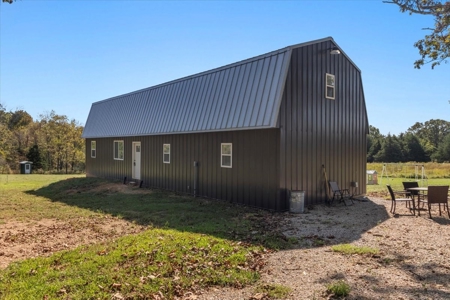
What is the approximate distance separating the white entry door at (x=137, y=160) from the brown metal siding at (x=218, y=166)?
1.13 ft

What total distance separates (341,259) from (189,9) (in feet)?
33.4

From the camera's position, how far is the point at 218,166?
11.1 m

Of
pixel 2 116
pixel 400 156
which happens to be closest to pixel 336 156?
pixel 2 116

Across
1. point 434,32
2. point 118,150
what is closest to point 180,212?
point 118,150

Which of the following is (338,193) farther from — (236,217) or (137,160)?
(137,160)

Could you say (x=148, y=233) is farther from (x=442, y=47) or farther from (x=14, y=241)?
(x=442, y=47)

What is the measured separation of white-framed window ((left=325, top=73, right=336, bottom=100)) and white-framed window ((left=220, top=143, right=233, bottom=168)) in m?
3.87

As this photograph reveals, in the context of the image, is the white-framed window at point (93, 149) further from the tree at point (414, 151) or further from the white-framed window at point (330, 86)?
the tree at point (414, 151)

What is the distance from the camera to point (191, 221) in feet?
25.3

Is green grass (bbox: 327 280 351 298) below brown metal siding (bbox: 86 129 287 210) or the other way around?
below

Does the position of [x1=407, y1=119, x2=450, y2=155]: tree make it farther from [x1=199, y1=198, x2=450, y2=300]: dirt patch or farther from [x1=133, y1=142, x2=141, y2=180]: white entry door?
[x1=199, y1=198, x2=450, y2=300]: dirt patch

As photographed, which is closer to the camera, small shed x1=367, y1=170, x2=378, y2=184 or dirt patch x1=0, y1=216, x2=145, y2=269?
dirt patch x1=0, y1=216, x2=145, y2=269

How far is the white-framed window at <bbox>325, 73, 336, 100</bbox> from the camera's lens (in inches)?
424

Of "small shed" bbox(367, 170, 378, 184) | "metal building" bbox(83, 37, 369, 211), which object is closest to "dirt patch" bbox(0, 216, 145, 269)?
"metal building" bbox(83, 37, 369, 211)
